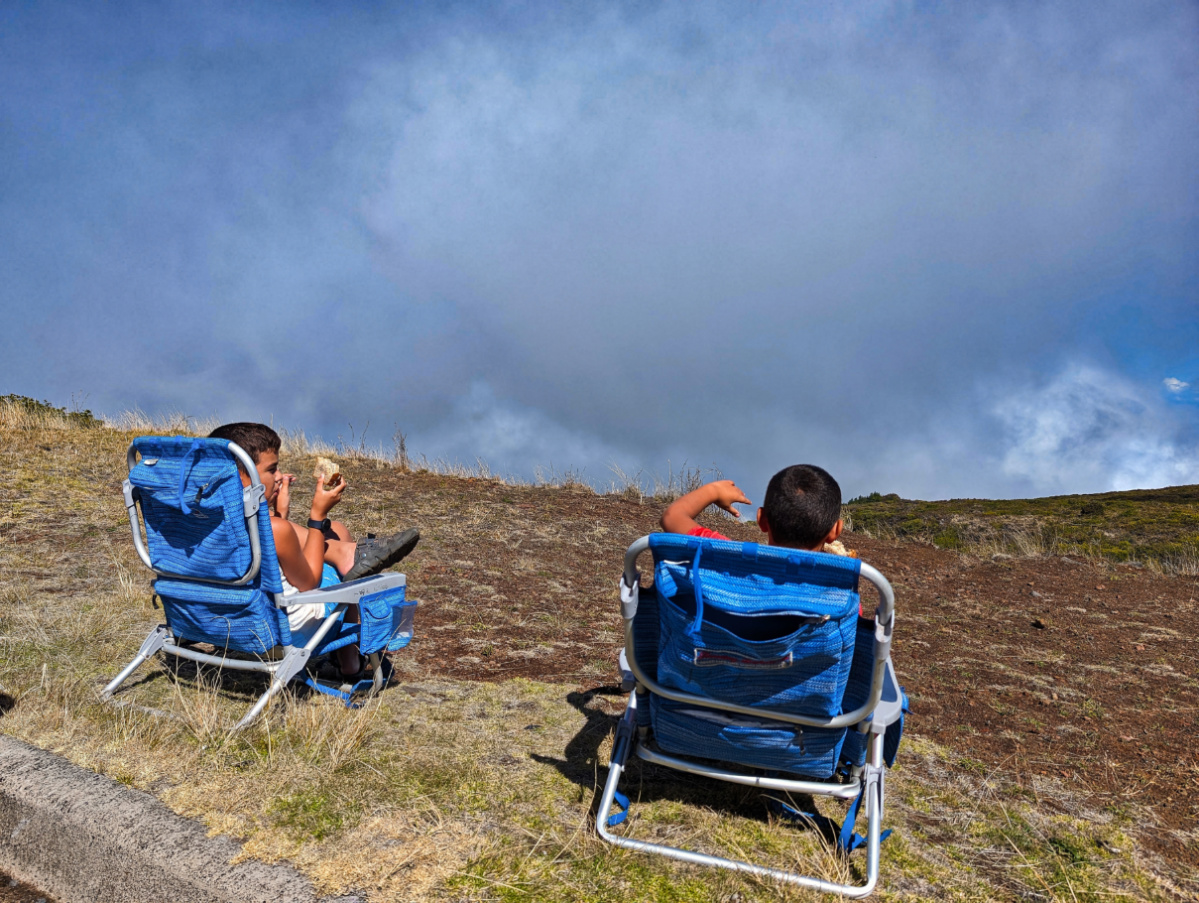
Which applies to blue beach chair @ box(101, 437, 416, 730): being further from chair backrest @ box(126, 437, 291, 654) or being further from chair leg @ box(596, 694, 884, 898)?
chair leg @ box(596, 694, 884, 898)

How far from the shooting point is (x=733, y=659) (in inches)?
86.1

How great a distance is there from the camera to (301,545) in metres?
3.48

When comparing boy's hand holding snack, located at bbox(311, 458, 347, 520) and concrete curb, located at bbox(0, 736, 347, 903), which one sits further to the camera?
boy's hand holding snack, located at bbox(311, 458, 347, 520)

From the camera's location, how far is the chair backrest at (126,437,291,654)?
303cm

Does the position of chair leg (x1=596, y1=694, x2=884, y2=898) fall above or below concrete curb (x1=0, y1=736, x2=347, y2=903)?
above

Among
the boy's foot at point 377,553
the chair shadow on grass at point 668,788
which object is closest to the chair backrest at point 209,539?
the boy's foot at point 377,553

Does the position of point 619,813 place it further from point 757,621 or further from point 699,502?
point 699,502

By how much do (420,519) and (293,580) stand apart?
591cm

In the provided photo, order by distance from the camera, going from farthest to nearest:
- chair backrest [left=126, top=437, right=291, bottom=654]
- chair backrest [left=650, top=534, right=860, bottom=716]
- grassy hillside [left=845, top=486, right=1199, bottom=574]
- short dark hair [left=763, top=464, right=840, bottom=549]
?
grassy hillside [left=845, top=486, right=1199, bottom=574] < chair backrest [left=126, top=437, right=291, bottom=654] < short dark hair [left=763, top=464, right=840, bottom=549] < chair backrest [left=650, top=534, right=860, bottom=716]

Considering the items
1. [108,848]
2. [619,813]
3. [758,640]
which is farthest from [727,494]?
[108,848]

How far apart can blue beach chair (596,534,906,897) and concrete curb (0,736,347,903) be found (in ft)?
3.72

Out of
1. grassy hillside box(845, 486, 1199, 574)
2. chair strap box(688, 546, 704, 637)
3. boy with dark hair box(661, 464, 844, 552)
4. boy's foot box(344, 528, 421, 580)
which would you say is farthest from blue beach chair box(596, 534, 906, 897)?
grassy hillside box(845, 486, 1199, 574)

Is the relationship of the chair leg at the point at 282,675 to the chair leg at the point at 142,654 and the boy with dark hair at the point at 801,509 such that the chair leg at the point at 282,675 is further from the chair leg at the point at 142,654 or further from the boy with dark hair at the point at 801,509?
the boy with dark hair at the point at 801,509

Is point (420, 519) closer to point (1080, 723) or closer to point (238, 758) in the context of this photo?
point (238, 758)
